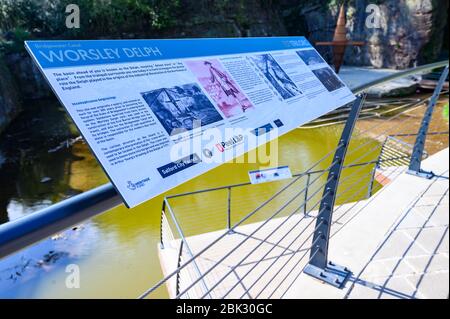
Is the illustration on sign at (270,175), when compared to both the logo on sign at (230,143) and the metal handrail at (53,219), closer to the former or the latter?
the logo on sign at (230,143)

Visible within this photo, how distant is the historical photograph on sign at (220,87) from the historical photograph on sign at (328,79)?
42 cm

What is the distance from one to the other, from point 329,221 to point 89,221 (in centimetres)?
294

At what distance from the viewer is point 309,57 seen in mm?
1242

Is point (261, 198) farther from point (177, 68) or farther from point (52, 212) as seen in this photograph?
point (52, 212)

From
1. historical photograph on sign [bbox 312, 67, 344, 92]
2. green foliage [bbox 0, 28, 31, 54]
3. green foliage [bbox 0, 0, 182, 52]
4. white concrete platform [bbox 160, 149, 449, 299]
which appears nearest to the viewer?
white concrete platform [bbox 160, 149, 449, 299]

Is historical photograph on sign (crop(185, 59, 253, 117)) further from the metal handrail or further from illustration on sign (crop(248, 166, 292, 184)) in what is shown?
the metal handrail

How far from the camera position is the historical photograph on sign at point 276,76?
3.25ft

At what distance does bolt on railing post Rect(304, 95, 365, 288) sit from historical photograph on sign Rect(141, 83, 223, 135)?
0.45m

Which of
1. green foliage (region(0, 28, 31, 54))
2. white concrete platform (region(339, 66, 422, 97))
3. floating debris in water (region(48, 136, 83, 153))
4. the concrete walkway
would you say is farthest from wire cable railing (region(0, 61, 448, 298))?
green foliage (region(0, 28, 31, 54))

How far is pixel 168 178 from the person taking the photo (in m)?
0.60

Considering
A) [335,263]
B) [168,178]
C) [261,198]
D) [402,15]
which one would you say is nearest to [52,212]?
[168,178]

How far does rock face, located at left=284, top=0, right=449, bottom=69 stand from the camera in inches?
313

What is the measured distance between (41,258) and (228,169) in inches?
88.8

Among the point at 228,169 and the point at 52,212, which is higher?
the point at 52,212
